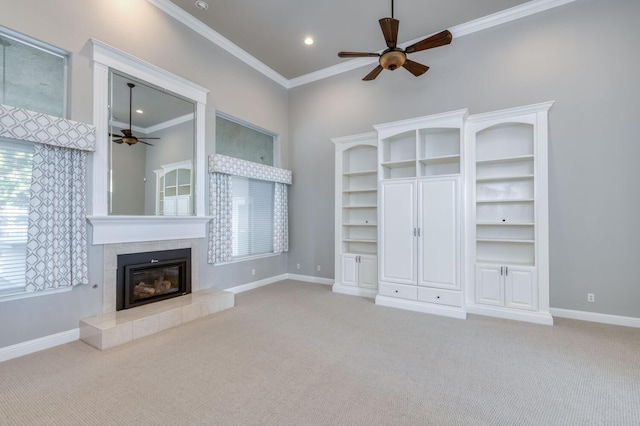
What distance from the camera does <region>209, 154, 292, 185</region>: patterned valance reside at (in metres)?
4.56

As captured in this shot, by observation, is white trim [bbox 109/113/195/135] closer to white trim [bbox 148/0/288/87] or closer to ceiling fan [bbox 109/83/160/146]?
ceiling fan [bbox 109/83/160/146]

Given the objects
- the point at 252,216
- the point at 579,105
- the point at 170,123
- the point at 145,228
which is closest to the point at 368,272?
the point at 252,216

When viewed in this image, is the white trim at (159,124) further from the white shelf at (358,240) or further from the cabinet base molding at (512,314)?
the cabinet base molding at (512,314)

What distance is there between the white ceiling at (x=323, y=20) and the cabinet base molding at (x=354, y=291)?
4.25 metres

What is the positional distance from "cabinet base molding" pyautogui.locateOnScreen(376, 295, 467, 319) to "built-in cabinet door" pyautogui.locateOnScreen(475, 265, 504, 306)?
1.46 ft

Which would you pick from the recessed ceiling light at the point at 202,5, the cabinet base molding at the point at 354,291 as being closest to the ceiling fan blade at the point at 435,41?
the recessed ceiling light at the point at 202,5

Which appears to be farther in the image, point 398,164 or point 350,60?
point 350,60

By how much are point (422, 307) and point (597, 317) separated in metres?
2.11

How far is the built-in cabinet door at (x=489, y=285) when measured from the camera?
153 inches

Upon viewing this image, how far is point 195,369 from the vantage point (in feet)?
8.21

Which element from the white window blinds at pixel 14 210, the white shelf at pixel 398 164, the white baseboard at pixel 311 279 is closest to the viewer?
the white window blinds at pixel 14 210

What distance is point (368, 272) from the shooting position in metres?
4.91

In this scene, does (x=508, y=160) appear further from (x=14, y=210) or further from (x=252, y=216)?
(x=14, y=210)

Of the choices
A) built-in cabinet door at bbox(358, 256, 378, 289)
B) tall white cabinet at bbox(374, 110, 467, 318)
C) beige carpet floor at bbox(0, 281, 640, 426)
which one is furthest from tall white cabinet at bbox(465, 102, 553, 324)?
built-in cabinet door at bbox(358, 256, 378, 289)
